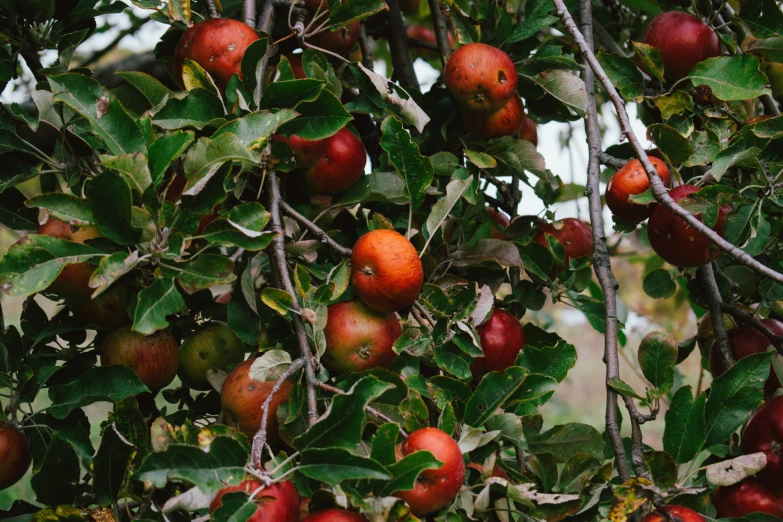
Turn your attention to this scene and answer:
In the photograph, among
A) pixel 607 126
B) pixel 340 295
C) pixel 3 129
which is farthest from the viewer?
pixel 607 126

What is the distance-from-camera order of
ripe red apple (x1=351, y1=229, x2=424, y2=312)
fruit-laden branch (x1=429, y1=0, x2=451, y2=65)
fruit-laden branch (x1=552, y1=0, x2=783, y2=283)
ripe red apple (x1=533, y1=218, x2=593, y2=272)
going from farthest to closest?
fruit-laden branch (x1=429, y1=0, x2=451, y2=65)
ripe red apple (x1=533, y1=218, x2=593, y2=272)
ripe red apple (x1=351, y1=229, x2=424, y2=312)
fruit-laden branch (x1=552, y1=0, x2=783, y2=283)

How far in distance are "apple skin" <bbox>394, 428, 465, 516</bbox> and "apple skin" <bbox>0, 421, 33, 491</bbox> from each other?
0.66m

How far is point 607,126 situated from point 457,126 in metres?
1.36

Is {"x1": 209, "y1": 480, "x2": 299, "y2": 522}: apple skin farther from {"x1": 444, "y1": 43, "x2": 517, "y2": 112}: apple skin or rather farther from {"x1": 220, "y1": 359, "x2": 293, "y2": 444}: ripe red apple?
{"x1": 444, "y1": 43, "x2": 517, "y2": 112}: apple skin

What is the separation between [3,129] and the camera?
3.91ft

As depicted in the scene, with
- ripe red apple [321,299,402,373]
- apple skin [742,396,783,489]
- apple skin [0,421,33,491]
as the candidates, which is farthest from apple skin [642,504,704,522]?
apple skin [0,421,33,491]

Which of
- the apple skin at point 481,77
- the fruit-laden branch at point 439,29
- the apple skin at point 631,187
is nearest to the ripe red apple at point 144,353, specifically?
the apple skin at point 481,77

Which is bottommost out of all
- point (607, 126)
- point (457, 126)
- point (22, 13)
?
point (607, 126)

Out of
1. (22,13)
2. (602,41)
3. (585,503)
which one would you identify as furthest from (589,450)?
(22,13)

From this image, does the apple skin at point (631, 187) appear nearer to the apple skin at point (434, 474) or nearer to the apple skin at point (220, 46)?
the apple skin at point (434, 474)

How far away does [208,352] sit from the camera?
124 centimetres

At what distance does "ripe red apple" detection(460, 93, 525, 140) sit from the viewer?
1.39 meters

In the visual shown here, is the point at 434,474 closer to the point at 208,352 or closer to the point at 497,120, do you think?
the point at 208,352

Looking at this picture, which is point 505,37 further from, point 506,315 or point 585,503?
point 585,503
